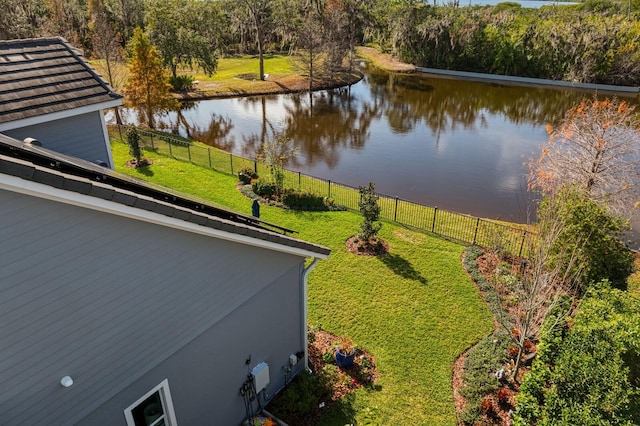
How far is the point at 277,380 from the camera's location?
29.6 ft

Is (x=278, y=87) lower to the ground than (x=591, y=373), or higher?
higher

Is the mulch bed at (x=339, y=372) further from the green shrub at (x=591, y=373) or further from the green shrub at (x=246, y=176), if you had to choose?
the green shrub at (x=246, y=176)

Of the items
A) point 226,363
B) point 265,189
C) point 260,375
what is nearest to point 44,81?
point 226,363

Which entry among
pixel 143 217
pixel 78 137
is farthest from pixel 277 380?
pixel 78 137

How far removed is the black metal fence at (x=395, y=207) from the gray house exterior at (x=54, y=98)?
1021cm

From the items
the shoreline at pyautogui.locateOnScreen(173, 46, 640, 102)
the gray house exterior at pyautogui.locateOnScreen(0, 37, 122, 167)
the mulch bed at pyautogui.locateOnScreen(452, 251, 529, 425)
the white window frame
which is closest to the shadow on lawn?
the mulch bed at pyautogui.locateOnScreen(452, 251, 529, 425)

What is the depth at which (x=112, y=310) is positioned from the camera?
5.32 metres

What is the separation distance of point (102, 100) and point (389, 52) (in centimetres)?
6362

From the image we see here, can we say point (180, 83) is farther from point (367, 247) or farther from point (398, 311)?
point (398, 311)

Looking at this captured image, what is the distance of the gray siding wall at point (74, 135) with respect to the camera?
9531mm

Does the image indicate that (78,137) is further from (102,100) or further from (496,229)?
(496,229)

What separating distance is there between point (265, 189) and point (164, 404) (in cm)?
1343

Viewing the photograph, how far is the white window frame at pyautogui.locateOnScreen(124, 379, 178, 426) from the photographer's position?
5.92 m

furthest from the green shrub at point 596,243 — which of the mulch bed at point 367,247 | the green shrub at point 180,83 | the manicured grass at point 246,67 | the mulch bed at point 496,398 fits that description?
the manicured grass at point 246,67
